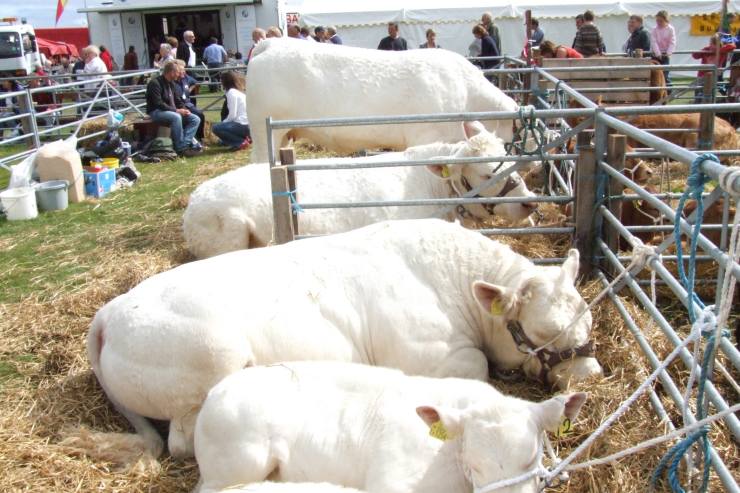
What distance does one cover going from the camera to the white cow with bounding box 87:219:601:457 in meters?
3.82

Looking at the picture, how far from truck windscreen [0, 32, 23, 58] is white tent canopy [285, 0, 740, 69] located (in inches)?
411

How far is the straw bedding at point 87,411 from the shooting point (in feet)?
11.7

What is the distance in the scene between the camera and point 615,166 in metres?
5.06

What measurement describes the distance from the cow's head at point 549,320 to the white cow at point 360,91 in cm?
448

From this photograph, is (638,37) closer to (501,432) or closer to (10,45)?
(501,432)

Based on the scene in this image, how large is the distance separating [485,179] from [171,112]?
885cm

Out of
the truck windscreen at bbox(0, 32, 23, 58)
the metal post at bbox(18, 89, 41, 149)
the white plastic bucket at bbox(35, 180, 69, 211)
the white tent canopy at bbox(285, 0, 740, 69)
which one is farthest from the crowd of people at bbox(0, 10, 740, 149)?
the truck windscreen at bbox(0, 32, 23, 58)

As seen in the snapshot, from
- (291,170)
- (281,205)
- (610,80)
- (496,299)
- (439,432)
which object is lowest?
(439,432)

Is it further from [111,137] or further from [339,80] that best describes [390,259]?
[111,137]

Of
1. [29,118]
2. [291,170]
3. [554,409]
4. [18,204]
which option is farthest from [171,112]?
[554,409]

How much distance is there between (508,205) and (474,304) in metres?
1.81

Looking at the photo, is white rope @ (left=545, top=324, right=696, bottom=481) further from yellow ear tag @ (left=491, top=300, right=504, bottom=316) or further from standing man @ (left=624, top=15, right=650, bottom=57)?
standing man @ (left=624, top=15, right=650, bottom=57)

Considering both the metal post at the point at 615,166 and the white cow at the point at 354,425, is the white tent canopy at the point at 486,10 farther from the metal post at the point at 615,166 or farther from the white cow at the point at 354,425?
the white cow at the point at 354,425

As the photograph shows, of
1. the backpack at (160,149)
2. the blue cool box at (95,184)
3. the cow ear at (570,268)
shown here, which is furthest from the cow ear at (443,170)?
the backpack at (160,149)
